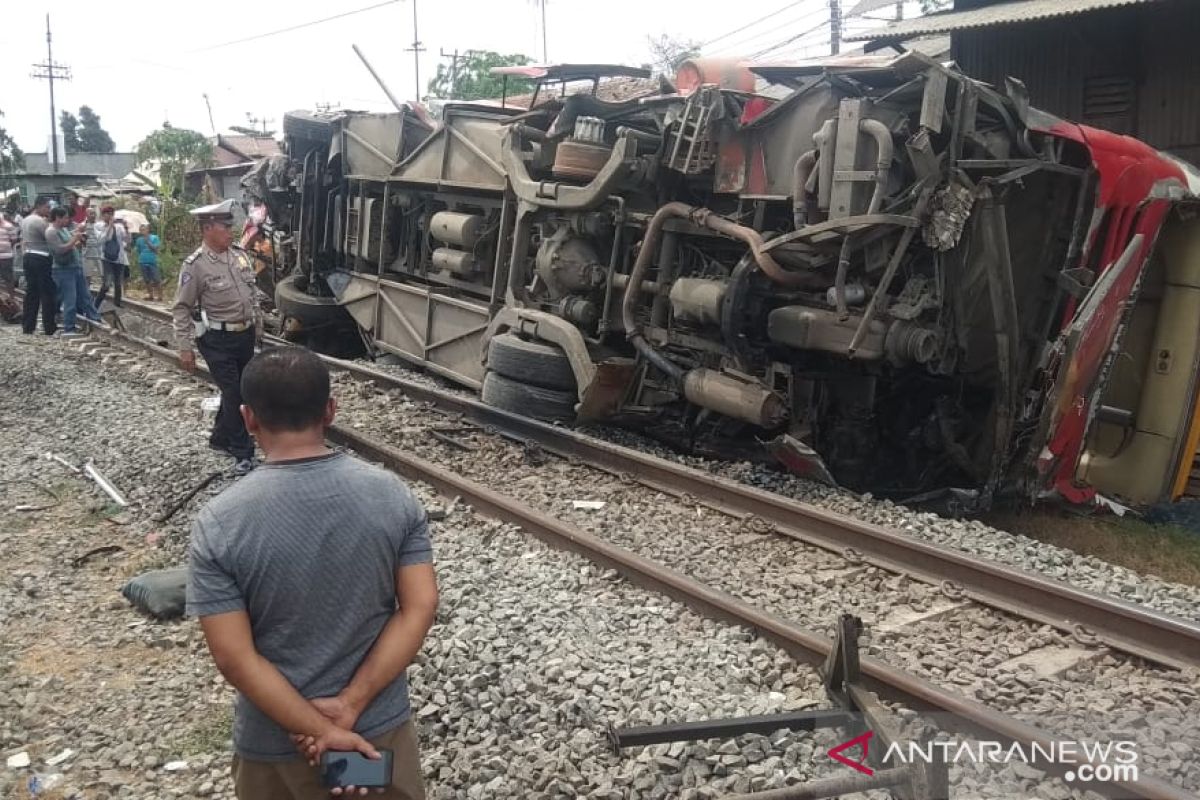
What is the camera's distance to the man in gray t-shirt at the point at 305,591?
209 cm

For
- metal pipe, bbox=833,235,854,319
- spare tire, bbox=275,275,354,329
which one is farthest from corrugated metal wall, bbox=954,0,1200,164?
spare tire, bbox=275,275,354,329

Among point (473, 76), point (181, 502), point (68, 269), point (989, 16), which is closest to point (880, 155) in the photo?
point (181, 502)

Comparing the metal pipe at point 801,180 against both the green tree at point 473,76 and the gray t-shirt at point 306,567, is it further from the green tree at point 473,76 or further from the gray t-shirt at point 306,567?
the green tree at point 473,76

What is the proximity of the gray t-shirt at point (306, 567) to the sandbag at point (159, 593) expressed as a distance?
9.73 ft

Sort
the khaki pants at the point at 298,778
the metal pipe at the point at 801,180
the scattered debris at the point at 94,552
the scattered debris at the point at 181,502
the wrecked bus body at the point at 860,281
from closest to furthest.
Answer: the khaki pants at the point at 298,778, the scattered debris at the point at 94,552, the wrecked bus body at the point at 860,281, the scattered debris at the point at 181,502, the metal pipe at the point at 801,180

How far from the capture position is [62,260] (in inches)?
529

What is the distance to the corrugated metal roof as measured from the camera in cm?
1045

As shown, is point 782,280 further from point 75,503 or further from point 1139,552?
point 75,503

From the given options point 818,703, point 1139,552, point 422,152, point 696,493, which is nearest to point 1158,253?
point 1139,552

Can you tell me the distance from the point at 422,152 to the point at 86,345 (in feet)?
17.7

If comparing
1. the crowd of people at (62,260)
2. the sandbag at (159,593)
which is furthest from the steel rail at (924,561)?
the crowd of people at (62,260)

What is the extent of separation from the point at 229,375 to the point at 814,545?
402 cm

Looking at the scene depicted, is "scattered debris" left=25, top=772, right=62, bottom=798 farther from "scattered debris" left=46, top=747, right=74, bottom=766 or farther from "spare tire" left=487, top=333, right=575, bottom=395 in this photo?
"spare tire" left=487, top=333, right=575, bottom=395

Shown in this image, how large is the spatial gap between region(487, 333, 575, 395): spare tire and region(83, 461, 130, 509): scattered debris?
9.77 ft
